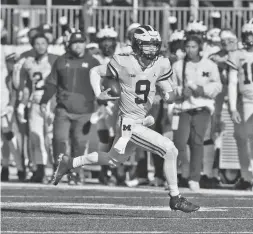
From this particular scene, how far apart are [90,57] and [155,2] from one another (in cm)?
557

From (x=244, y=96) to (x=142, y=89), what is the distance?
13.4ft

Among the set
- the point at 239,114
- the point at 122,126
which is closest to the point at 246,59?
the point at 239,114

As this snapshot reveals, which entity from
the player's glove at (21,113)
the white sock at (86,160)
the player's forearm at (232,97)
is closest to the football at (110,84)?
the player's glove at (21,113)

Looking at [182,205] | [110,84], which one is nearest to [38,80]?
[110,84]

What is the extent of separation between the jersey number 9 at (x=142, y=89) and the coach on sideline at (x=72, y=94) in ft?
13.7

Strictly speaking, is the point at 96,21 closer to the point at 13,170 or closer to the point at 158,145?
the point at 13,170

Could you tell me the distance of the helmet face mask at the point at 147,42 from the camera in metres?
11.9

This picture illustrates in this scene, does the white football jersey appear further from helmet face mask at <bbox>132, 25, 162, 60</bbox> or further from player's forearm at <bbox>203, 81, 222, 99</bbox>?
player's forearm at <bbox>203, 81, 222, 99</bbox>

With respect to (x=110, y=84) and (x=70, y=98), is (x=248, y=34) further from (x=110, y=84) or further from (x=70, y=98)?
(x=70, y=98)

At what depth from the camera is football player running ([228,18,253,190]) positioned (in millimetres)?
15734

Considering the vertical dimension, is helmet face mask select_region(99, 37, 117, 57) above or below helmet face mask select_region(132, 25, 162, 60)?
below

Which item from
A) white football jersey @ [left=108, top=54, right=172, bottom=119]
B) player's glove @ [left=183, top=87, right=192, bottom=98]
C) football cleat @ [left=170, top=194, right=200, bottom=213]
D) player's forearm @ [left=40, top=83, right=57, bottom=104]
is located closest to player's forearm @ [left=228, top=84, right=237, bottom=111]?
player's glove @ [left=183, top=87, right=192, bottom=98]

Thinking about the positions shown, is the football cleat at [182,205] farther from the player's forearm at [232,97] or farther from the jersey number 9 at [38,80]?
the jersey number 9 at [38,80]

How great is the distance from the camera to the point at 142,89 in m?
12.0
